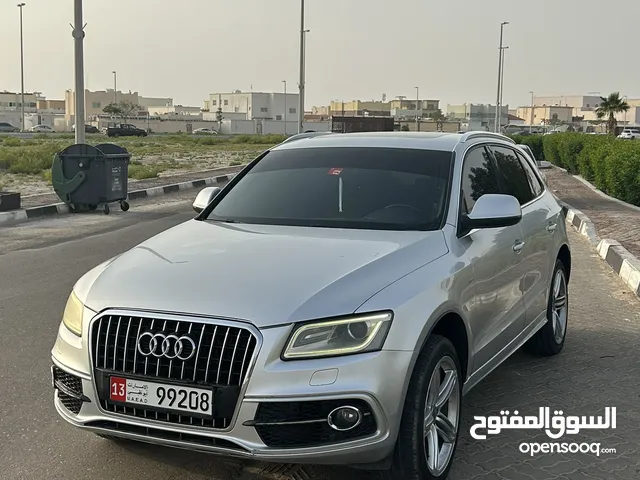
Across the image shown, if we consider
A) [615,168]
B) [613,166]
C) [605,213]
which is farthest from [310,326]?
[613,166]

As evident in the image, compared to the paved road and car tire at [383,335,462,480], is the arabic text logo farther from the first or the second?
car tire at [383,335,462,480]

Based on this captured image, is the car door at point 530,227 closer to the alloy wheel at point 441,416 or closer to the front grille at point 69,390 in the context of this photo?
the alloy wheel at point 441,416

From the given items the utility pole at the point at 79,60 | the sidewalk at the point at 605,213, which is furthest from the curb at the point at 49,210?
the sidewalk at the point at 605,213

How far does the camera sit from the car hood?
10.4 feet

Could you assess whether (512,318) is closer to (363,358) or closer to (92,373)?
(363,358)

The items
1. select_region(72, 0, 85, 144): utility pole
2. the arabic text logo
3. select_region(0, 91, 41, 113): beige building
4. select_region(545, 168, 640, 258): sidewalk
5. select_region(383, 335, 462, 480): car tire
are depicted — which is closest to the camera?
select_region(383, 335, 462, 480): car tire

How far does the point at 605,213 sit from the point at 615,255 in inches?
209

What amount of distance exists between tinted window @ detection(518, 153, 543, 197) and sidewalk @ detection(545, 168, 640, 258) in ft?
14.4

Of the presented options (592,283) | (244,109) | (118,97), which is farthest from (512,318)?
(118,97)

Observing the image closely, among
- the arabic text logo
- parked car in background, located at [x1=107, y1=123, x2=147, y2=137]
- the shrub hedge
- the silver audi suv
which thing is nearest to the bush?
the shrub hedge

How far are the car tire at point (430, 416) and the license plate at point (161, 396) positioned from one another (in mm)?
847

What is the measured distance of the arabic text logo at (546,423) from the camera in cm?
449

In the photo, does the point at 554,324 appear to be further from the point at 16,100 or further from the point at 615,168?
the point at 16,100

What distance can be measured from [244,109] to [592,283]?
449 ft
